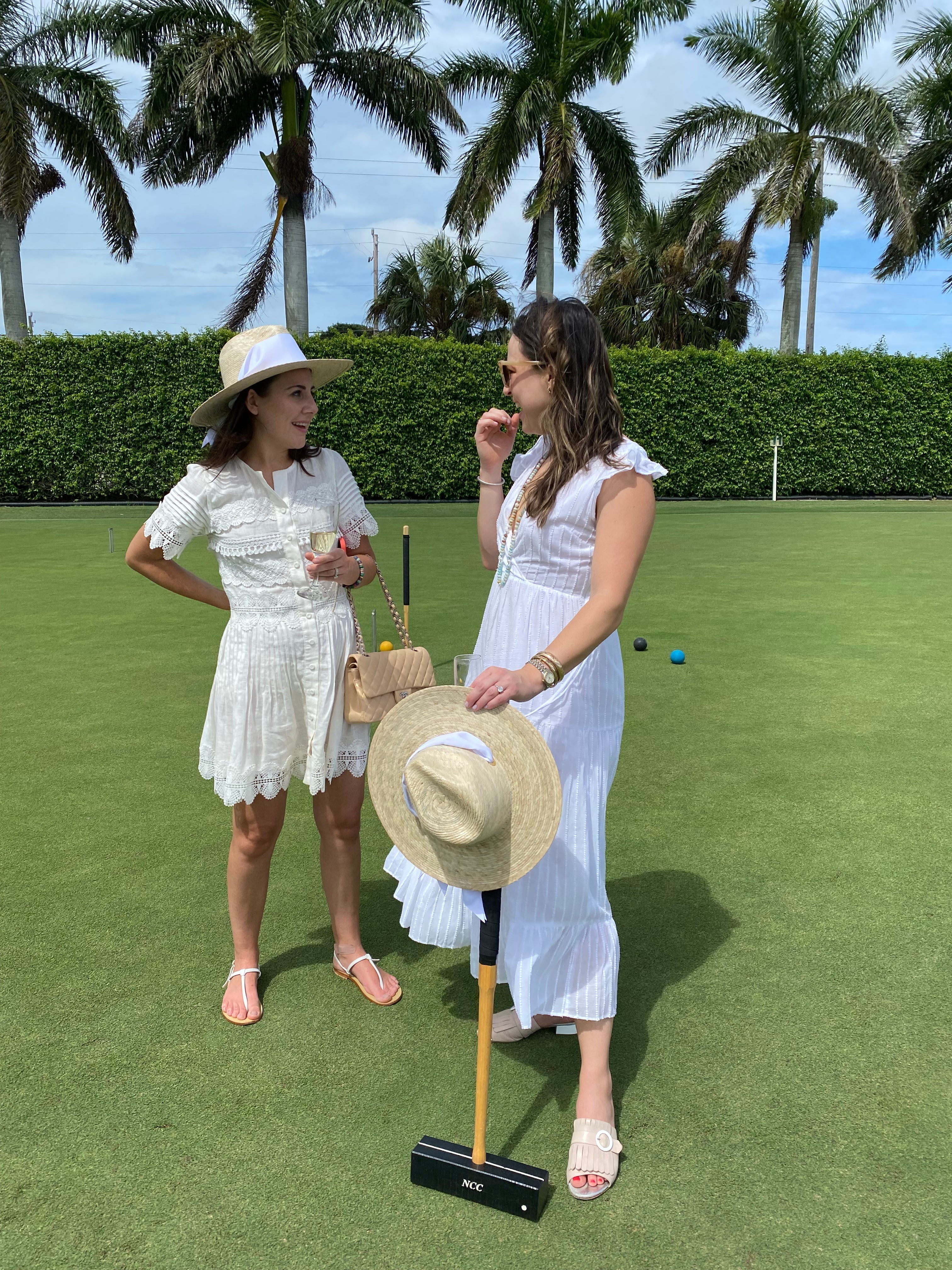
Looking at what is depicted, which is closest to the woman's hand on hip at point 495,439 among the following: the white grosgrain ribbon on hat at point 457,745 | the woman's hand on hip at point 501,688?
the woman's hand on hip at point 501,688

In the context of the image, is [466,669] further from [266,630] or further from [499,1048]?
[499,1048]

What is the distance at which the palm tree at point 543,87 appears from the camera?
85.7ft

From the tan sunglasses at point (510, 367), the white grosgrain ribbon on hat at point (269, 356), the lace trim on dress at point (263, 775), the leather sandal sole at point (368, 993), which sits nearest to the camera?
the tan sunglasses at point (510, 367)

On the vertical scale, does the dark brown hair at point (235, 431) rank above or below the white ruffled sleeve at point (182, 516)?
above

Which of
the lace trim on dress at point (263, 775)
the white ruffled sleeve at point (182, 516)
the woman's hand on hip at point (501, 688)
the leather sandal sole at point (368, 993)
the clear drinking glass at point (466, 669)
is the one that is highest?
the white ruffled sleeve at point (182, 516)

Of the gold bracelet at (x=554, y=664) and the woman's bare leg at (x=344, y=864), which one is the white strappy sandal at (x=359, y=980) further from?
the gold bracelet at (x=554, y=664)

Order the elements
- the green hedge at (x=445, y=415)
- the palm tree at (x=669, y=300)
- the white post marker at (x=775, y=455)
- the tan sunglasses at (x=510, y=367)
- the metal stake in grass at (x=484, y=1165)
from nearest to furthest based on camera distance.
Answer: the metal stake in grass at (x=484, y=1165) < the tan sunglasses at (x=510, y=367) < the green hedge at (x=445, y=415) < the white post marker at (x=775, y=455) < the palm tree at (x=669, y=300)

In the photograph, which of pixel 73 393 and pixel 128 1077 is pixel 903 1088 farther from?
pixel 73 393

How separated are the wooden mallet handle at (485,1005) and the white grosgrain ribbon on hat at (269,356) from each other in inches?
61.3

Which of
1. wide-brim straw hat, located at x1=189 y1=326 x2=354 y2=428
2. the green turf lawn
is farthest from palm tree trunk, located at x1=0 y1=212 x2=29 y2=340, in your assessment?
wide-brim straw hat, located at x1=189 y1=326 x2=354 y2=428

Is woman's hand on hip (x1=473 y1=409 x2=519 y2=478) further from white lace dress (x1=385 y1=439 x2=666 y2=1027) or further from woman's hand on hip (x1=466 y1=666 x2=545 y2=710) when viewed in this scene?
woman's hand on hip (x1=466 y1=666 x2=545 y2=710)

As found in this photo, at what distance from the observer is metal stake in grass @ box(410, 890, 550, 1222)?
235 centimetres

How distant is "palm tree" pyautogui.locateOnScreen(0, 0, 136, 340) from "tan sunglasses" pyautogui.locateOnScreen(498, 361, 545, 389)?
24.7 metres

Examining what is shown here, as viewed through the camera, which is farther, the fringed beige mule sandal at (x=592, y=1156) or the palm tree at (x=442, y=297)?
the palm tree at (x=442, y=297)
